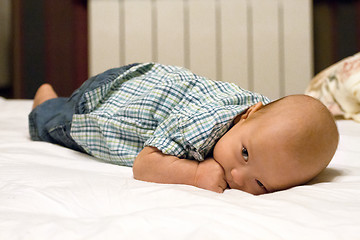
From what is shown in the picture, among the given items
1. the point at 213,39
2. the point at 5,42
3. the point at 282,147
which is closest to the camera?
the point at 282,147

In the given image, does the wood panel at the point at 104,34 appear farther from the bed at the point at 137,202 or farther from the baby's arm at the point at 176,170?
the baby's arm at the point at 176,170

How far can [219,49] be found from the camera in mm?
1966

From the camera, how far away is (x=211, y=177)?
691 millimetres

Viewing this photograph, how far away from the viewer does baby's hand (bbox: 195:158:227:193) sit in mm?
677

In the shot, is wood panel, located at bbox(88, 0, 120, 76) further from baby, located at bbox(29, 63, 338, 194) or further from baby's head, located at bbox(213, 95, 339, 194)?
baby's head, located at bbox(213, 95, 339, 194)

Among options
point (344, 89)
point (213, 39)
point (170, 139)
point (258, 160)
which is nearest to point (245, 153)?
point (258, 160)

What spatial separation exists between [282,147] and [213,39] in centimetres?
142

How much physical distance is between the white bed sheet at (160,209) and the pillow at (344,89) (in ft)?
1.58

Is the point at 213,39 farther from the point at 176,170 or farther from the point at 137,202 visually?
the point at 137,202

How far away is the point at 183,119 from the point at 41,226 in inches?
15.4

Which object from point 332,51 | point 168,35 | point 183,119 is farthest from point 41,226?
point 332,51

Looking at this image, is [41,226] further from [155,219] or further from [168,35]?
[168,35]

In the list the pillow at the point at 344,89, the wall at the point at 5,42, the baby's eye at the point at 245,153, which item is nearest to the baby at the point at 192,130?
the baby's eye at the point at 245,153

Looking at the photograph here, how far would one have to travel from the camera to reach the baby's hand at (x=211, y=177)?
0.68 metres
